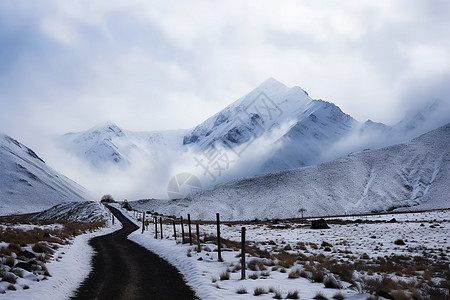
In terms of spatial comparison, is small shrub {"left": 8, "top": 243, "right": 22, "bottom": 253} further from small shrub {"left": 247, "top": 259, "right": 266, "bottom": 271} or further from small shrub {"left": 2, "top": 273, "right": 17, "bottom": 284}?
small shrub {"left": 247, "top": 259, "right": 266, "bottom": 271}

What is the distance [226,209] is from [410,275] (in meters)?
121

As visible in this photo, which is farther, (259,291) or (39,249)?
(39,249)

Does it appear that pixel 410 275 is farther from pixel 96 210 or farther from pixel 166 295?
pixel 96 210

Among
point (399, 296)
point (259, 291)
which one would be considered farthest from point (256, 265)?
point (399, 296)

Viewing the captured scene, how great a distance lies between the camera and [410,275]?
15602 mm

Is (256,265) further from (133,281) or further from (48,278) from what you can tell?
(48,278)

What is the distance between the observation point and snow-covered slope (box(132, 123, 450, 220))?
417 feet

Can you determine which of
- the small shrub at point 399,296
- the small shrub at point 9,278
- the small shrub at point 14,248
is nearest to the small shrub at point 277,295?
the small shrub at point 399,296

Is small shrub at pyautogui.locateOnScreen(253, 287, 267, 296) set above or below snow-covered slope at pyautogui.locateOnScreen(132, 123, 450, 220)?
below

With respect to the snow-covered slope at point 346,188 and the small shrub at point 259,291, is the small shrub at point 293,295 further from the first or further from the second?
the snow-covered slope at point 346,188

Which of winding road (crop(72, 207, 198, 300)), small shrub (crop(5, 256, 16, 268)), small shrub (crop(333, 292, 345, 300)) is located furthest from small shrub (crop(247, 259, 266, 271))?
small shrub (crop(5, 256, 16, 268))

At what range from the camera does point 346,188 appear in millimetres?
141500

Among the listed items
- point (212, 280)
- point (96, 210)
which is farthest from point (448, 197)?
point (212, 280)

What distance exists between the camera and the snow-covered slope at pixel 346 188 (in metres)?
127
